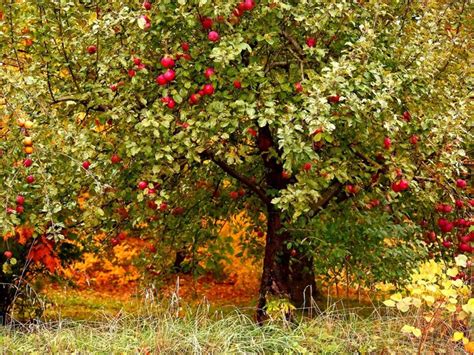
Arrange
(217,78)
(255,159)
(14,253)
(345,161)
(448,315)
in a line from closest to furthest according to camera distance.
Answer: (448,315), (217,78), (345,161), (255,159), (14,253)

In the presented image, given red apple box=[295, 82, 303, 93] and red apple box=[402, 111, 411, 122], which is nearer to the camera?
red apple box=[295, 82, 303, 93]

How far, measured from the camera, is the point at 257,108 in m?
5.69

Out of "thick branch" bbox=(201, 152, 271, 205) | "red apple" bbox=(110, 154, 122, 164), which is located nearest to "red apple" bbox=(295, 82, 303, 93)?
"thick branch" bbox=(201, 152, 271, 205)

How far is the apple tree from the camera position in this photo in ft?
17.6

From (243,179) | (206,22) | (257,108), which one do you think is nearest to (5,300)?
(243,179)

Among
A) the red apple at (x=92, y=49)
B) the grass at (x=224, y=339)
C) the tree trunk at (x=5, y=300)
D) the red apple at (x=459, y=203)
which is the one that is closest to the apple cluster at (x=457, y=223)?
the red apple at (x=459, y=203)

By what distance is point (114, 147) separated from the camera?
643 cm

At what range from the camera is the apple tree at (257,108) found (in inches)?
212

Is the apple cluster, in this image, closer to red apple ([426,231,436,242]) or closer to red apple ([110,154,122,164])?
red apple ([426,231,436,242])

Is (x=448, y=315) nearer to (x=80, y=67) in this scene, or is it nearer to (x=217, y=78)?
(x=217, y=78)

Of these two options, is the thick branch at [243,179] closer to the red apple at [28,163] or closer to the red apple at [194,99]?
the red apple at [194,99]

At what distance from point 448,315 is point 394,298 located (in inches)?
42.5

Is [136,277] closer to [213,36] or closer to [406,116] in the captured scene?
[406,116]

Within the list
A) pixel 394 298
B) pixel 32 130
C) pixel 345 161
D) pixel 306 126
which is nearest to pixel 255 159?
pixel 345 161
